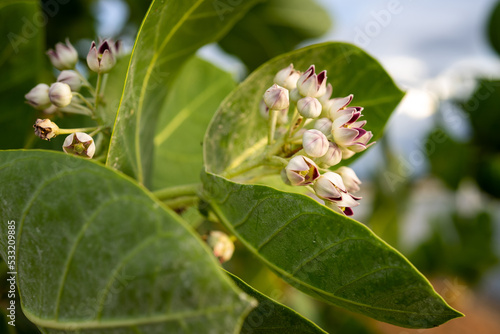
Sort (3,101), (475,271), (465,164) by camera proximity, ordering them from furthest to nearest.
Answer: (475,271), (465,164), (3,101)

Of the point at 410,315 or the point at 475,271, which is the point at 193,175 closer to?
the point at 410,315

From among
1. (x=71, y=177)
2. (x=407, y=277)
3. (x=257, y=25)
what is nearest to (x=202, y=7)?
(x=71, y=177)

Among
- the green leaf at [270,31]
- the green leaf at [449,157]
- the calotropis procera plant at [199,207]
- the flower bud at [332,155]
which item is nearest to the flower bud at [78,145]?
the calotropis procera plant at [199,207]

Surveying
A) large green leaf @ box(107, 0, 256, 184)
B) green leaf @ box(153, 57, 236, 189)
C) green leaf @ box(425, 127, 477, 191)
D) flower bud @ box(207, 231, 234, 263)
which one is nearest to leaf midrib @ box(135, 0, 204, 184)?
large green leaf @ box(107, 0, 256, 184)

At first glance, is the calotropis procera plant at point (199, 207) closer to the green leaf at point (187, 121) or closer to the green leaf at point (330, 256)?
the green leaf at point (330, 256)

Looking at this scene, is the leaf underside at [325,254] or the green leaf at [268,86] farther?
the green leaf at [268,86]
